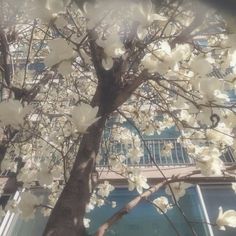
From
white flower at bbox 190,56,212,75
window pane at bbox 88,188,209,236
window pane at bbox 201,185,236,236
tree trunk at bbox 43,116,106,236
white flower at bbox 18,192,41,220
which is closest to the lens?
white flower at bbox 190,56,212,75

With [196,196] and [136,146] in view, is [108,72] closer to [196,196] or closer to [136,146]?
[136,146]

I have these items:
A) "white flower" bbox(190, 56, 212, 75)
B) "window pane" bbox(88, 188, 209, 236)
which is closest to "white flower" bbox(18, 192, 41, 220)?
"white flower" bbox(190, 56, 212, 75)

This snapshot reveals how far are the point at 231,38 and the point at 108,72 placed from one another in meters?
0.93

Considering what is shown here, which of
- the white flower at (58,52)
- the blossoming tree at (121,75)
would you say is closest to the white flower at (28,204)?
the blossoming tree at (121,75)

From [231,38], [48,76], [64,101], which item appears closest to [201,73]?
[231,38]

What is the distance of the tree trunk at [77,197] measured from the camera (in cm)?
179

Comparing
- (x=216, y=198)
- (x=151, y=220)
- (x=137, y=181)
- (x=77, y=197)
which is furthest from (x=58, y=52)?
(x=216, y=198)

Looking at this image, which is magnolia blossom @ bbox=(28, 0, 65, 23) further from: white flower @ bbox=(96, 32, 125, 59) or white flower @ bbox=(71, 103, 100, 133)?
white flower @ bbox=(71, 103, 100, 133)

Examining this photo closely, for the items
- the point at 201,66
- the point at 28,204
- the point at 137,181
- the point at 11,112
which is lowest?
the point at 28,204

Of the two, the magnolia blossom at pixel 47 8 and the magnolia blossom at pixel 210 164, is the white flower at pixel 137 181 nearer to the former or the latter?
the magnolia blossom at pixel 210 164

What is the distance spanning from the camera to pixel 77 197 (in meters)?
1.95

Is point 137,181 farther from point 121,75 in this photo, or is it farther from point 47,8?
point 47,8

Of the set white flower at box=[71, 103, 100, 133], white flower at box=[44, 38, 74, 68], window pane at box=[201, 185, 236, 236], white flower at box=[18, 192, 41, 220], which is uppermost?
window pane at box=[201, 185, 236, 236]

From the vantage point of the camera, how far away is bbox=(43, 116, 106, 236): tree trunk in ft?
5.88
